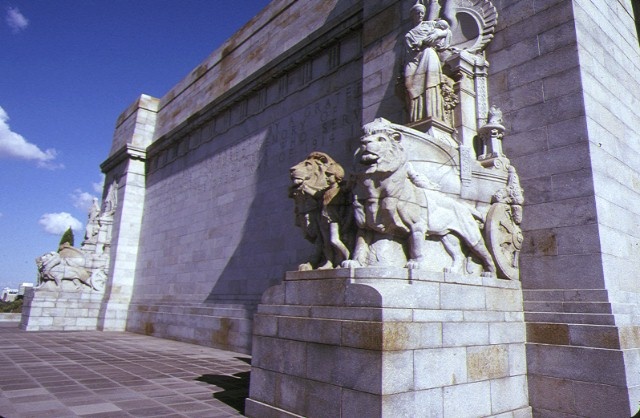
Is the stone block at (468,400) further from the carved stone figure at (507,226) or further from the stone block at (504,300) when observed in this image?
the carved stone figure at (507,226)

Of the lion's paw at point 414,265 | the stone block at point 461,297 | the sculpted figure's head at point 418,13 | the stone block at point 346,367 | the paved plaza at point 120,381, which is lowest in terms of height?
the paved plaza at point 120,381

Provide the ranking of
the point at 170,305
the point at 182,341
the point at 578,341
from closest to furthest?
the point at 578,341 < the point at 182,341 < the point at 170,305

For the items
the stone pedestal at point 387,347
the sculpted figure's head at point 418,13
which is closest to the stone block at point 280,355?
the stone pedestal at point 387,347

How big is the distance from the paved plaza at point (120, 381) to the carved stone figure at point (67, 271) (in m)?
5.56

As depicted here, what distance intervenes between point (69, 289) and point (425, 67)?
15512 mm

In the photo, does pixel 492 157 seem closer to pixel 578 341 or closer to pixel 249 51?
pixel 578 341

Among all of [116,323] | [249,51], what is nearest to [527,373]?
[249,51]

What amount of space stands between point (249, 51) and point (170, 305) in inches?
307

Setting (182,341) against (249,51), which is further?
(249,51)

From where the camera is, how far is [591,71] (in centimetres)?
644

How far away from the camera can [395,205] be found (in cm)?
510

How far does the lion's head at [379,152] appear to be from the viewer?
5055 mm

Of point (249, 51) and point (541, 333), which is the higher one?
point (249, 51)

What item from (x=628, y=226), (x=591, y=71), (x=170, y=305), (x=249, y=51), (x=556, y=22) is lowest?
(x=170, y=305)
